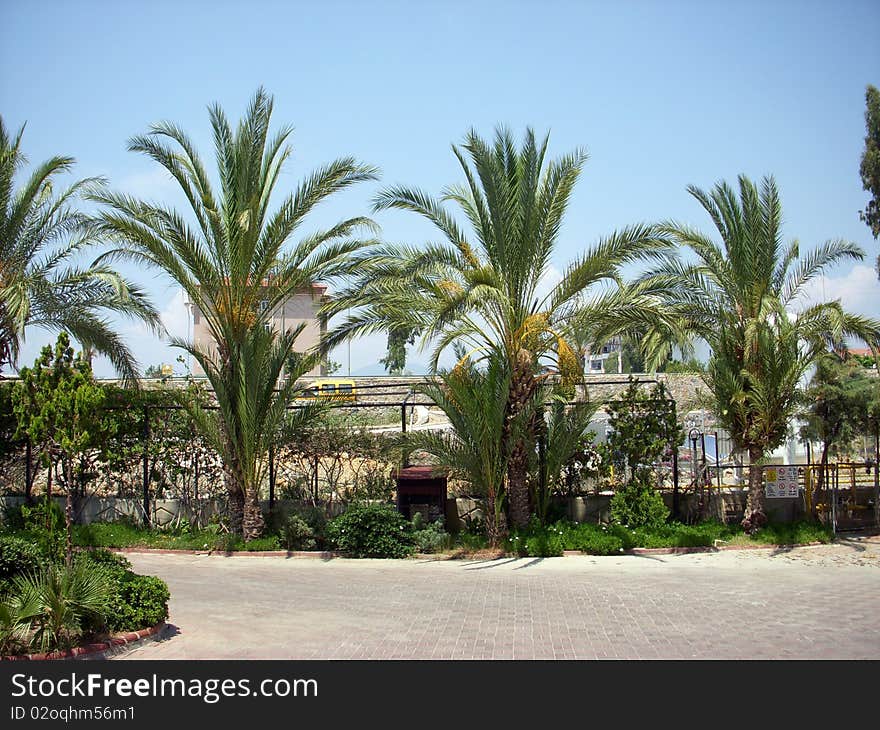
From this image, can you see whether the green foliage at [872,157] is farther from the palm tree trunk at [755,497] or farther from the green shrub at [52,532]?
the green shrub at [52,532]

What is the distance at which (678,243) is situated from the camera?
640 inches

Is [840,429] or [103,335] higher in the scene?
[103,335]

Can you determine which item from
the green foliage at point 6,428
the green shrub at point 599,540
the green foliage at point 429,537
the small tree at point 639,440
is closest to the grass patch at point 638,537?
the green shrub at point 599,540

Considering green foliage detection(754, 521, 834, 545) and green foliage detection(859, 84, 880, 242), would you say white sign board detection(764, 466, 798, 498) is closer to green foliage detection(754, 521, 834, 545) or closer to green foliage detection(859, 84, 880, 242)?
green foliage detection(754, 521, 834, 545)

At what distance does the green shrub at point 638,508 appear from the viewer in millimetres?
15914

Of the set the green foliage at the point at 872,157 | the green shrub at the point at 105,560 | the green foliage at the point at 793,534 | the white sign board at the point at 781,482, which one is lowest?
the green foliage at the point at 793,534

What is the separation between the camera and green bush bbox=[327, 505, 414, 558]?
15.2 metres

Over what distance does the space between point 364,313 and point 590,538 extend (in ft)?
18.3

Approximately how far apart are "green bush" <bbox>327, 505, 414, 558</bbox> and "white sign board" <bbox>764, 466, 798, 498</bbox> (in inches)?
272

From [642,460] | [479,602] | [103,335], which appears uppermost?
[103,335]

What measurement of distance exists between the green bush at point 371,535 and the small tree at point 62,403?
587 centimetres

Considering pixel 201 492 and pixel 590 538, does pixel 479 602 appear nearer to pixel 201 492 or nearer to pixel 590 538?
pixel 590 538

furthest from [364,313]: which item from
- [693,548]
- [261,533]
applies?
[693,548]

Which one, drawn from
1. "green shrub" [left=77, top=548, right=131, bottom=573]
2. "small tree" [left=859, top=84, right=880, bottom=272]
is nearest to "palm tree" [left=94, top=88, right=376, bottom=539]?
"green shrub" [left=77, top=548, right=131, bottom=573]
